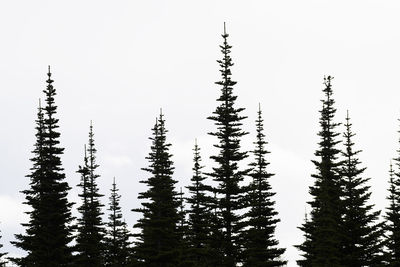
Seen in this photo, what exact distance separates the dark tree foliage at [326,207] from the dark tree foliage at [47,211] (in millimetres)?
18853

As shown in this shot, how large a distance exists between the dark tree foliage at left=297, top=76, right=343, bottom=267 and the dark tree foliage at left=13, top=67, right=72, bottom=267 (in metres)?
18.9

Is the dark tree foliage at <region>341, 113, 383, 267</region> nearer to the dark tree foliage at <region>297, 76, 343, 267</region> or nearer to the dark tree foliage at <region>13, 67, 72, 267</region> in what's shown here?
the dark tree foliage at <region>297, 76, 343, 267</region>

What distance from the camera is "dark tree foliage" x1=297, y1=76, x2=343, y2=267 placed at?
4391cm

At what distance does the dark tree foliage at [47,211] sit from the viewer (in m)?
46.6

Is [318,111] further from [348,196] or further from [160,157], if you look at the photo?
[160,157]

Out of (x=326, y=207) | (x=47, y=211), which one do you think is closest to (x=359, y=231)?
(x=326, y=207)

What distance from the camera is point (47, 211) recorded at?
156 feet

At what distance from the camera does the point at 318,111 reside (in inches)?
2158

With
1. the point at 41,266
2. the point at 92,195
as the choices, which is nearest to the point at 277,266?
the point at 41,266

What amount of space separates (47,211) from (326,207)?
823 inches

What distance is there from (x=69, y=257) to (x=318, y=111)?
24.3m

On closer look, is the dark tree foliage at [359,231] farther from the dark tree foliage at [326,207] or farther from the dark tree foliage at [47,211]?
the dark tree foliage at [47,211]

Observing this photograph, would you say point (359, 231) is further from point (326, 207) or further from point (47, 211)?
point (47, 211)

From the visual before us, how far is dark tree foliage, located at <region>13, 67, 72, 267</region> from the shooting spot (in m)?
46.6
